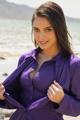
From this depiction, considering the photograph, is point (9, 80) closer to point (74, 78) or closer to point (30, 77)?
point (30, 77)

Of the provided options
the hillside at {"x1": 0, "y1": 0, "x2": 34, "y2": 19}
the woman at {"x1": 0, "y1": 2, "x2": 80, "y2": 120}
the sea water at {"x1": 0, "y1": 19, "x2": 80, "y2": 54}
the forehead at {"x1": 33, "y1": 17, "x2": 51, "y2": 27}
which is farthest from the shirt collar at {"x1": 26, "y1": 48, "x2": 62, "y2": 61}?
the hillside at {"x1": 0, "y1": 0, "x2": 34, "y2": 19}

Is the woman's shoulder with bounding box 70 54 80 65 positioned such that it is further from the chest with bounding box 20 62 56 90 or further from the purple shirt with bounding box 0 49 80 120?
the chest with bounding box 20 62 56 90

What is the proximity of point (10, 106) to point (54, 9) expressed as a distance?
71 centimetres

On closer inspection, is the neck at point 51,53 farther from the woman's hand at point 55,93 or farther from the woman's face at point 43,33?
the woman's hand at point 55,93

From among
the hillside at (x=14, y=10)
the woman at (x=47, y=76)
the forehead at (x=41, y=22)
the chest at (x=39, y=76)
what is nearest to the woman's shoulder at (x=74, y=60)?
the woman at (x=47, y=76)

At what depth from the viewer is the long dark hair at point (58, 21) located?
10.7 ft

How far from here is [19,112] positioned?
3.35 metres

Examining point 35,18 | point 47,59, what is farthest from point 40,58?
point 35,18

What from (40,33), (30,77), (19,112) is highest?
(40,33)

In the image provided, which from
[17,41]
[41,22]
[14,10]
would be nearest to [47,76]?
[41,22]

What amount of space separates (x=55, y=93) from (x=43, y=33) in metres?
0.43

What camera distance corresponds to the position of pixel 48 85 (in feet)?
10.7

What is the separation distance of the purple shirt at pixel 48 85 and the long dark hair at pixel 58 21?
0.06 m

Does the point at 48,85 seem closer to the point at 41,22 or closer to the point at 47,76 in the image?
the point at 47,76
